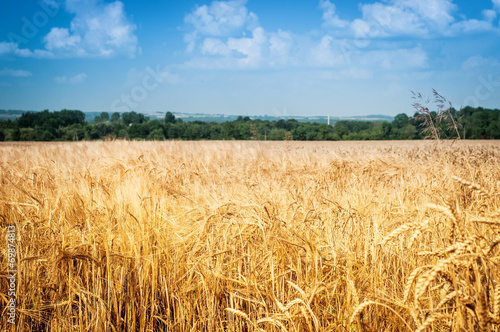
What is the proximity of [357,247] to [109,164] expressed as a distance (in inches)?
188

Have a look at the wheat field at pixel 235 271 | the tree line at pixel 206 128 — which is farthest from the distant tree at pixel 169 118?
the wheat field at pixel 235 271

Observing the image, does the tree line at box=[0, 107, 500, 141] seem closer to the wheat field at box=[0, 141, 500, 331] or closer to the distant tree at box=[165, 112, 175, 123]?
the distant tree at box=[165, 112, 175, 123]

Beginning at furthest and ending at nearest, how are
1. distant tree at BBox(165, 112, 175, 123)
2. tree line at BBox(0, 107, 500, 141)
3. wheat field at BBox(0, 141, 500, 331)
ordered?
distant tree at BBox(165, 112, 175, 123) < tree line at BBox(0, 107, 500, 141) < wheat field at BBox(0, 141, 500, 331)

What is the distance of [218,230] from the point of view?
2541mm

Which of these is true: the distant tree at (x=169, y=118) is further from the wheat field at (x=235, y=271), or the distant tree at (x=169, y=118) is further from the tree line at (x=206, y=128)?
the wheat field at (x=235, y=271)

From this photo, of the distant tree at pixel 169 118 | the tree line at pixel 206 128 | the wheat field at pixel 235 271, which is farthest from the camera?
the distant tree at pixel 169 118

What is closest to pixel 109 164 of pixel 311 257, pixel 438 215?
pixel 311 257

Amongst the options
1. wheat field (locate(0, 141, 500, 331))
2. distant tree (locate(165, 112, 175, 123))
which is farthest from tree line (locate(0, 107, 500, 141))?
wheat field (locate(0, 141, 500, 331))

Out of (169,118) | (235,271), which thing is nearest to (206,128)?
(169,118)

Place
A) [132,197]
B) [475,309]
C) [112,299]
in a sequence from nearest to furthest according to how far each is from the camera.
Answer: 1. [475,309]
2. [112,299]
3. [132,197]

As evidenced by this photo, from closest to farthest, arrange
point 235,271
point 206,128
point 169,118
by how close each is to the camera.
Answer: point 235,271, point 206,128, point 169,118

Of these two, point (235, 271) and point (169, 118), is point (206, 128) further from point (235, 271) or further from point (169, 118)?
point (235, 271)

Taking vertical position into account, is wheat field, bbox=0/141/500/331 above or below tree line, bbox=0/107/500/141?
below

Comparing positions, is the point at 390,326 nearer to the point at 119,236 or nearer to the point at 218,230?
the point at 218,230
